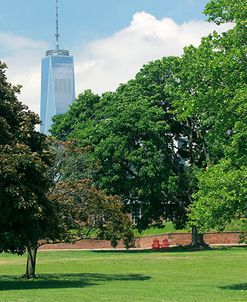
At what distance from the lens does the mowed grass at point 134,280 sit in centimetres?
2430

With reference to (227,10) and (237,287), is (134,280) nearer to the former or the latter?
(237,287)

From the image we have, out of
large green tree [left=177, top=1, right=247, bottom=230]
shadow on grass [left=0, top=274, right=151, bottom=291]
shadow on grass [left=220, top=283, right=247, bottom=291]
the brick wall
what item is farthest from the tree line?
the brick wall

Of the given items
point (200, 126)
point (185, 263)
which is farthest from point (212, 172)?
point (200, 126)

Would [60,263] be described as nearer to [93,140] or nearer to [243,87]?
[93,140]

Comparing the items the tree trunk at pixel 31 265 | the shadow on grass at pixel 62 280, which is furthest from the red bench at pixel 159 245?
the tree trunk at pixel 31 265

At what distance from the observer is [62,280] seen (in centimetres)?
3362

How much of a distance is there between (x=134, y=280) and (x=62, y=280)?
369cm

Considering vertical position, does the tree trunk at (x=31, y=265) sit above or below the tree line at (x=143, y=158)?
below

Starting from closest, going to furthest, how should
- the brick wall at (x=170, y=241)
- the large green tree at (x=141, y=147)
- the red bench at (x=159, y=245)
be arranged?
the large green tree at (x=141, y=147)
the red bench at (x=159, y=245)
the brick wall at (x=170, y=241)

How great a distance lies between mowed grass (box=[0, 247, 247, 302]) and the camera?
24.3 m

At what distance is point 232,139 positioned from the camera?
27.3 metres

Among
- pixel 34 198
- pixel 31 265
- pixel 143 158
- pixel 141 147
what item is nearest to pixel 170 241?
pixel 143 158

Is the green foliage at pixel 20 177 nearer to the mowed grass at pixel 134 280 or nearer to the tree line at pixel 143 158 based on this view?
the tree line at pixel 143 158

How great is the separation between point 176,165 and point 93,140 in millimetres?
8000
